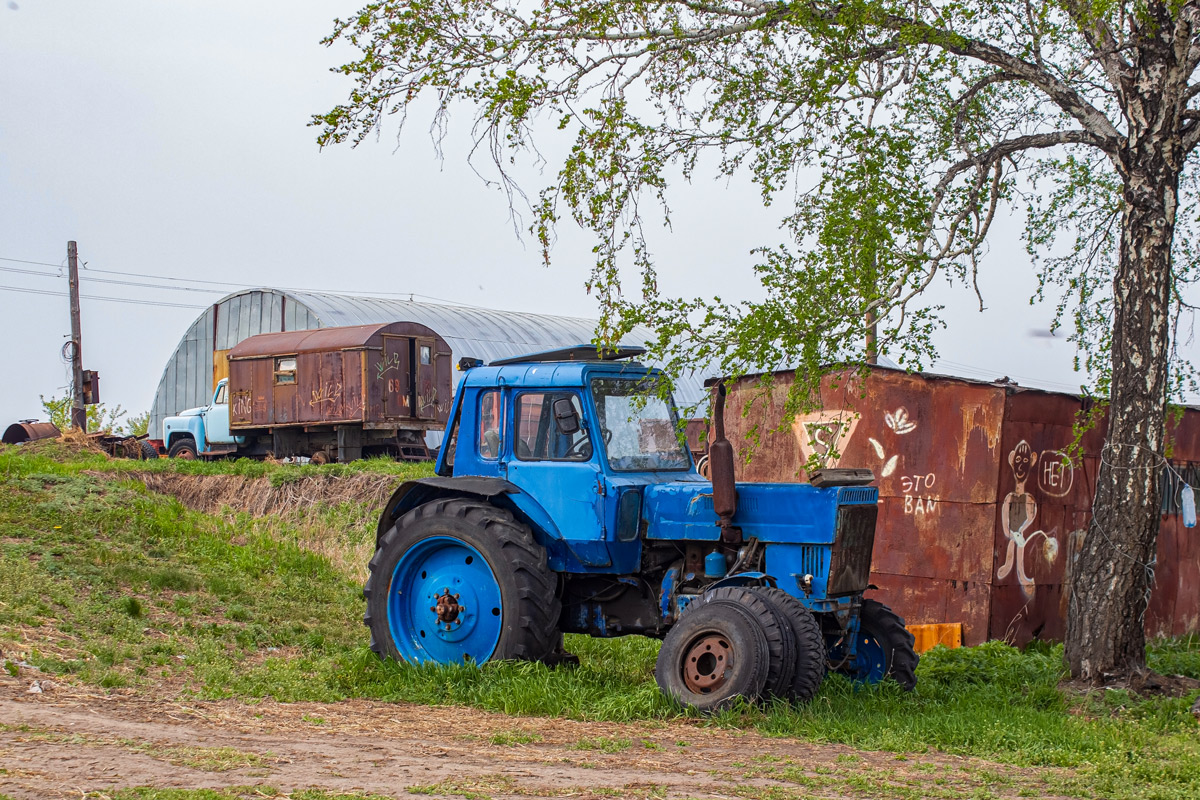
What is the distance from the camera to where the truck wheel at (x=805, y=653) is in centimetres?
688

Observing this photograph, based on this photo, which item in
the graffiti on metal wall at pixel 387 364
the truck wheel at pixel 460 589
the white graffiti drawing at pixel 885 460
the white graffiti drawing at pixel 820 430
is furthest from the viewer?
the graffiti on metal wall at pixel 387 364

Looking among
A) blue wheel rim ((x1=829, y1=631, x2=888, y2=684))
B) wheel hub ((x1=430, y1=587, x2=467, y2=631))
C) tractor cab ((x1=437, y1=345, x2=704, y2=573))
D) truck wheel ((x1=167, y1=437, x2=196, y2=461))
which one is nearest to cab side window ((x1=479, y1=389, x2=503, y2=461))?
tractor cab ((x1=437, y1=345, x2=704, y2=573))

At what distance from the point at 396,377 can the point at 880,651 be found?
18.1 m

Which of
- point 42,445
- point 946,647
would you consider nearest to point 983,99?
point 946,647

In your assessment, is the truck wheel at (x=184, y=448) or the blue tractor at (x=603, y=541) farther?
the truck wheel at (x=184, y=448)

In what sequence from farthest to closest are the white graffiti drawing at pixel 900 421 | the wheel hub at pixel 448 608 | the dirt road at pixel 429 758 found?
1. the white graffiti drawing at pixel 900 421
2. the wheel hub at pixel 448 608
3. the dirt road at pixel 429 758

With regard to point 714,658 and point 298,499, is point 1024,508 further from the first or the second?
point 298,499

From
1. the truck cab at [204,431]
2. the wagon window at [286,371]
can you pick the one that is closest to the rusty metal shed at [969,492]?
the wagon window at [286,371]

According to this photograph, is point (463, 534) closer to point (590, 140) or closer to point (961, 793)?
point (590, 140)

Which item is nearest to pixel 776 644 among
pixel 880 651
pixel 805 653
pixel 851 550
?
pixel 805 653

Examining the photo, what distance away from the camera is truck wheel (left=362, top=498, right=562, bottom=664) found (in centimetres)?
764

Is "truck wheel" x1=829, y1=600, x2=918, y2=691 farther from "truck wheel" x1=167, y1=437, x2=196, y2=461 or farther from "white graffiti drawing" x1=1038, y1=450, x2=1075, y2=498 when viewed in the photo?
"truck wheel" x1=167, y1=437, x2=196, y2=461

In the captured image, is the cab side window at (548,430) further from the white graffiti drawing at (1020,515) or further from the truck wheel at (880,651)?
the white graffiti drawing at (1020,515)

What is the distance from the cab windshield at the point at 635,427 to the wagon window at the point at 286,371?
60.7 ft
